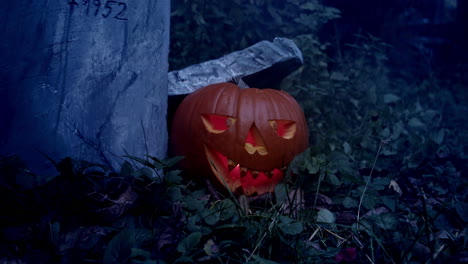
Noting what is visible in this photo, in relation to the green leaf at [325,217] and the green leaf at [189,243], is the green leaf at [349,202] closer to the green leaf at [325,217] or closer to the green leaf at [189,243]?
the green leaf at [325,217]

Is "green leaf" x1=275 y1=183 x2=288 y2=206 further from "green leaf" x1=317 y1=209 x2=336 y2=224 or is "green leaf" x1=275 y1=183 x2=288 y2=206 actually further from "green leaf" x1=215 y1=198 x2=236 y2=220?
"green leaf" x1=215 y1=198 x2=236 y2=220

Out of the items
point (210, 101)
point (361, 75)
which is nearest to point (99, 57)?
point (210, 101)

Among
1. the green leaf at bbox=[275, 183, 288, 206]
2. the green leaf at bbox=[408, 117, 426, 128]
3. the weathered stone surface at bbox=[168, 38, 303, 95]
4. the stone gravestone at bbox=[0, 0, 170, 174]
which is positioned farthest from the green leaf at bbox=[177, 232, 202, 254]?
the green leaf at bbox=[408, 117, 426, 128]

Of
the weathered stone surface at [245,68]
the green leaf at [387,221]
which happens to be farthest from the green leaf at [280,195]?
the weathered stone surface at [245,68]

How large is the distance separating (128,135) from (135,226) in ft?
2.05

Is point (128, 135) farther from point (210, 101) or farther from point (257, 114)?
point (257, 114)

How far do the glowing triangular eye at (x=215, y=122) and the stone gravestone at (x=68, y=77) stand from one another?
451 millimetres

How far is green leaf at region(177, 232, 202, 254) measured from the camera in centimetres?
126

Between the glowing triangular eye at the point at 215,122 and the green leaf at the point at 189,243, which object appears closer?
the green leaf at the point at 189,243

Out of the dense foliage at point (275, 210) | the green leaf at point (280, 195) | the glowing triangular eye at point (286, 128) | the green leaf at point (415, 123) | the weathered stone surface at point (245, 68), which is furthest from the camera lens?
the green leaf at point (415, 123)

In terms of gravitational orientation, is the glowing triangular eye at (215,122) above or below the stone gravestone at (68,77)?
below

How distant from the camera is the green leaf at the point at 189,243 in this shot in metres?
1.26

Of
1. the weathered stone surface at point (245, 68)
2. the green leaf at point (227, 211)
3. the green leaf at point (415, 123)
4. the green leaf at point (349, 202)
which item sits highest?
the weathered stone surface at point (245, 68)

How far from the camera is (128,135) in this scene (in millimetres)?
1898
